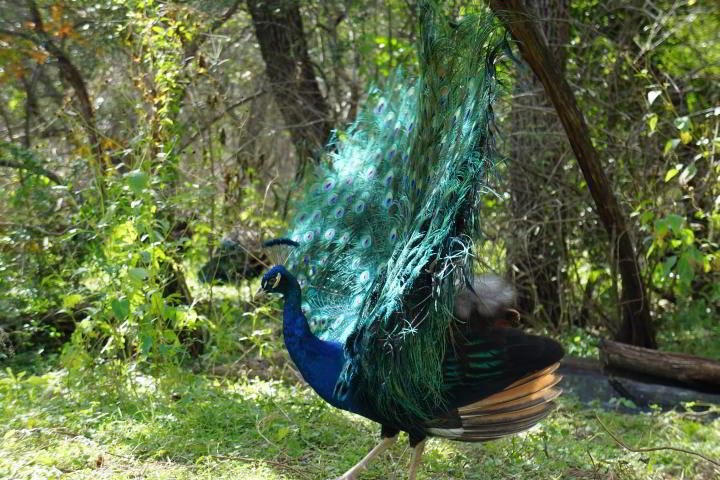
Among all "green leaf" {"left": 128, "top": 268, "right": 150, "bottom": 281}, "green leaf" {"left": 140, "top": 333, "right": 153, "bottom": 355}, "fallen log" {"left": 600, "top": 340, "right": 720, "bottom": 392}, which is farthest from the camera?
"fallen log" {"left": 600, "top": 340, "right": 720, "bottom": 392}

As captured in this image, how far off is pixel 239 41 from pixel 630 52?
4531 millimetres

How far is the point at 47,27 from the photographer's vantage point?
23.4 feet

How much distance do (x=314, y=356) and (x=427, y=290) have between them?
0.76 meters

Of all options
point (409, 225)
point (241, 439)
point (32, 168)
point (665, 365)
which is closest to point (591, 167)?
point (665, 365)

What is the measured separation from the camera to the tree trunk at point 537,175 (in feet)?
22.8

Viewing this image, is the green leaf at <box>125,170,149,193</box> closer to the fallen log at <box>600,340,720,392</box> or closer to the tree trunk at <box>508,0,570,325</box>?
the tree trunk at <box>508,0,570,325</box>

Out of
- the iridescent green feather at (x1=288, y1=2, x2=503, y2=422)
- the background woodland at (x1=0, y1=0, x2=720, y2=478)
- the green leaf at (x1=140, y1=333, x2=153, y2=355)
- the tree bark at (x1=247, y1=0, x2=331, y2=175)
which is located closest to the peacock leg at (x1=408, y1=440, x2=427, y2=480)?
the iridescent green feather at (x1=288, y1=2, x2=503, y2=422)

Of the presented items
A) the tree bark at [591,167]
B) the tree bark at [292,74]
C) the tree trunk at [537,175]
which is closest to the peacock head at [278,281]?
the tree bark at [591,167]

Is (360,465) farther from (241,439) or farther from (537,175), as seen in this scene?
(537,175)

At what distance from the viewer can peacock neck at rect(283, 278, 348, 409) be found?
151 inches

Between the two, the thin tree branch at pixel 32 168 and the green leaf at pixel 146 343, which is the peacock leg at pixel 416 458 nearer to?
the green leaf at pixel 146 343

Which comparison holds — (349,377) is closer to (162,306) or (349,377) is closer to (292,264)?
(292,264)

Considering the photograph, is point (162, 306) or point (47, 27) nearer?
point (162, 306)

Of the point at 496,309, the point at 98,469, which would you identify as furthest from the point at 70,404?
the point at 496,309
